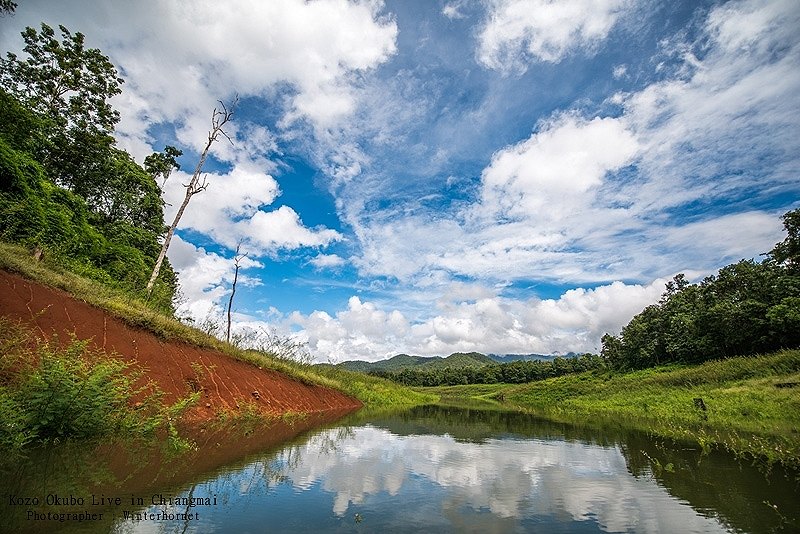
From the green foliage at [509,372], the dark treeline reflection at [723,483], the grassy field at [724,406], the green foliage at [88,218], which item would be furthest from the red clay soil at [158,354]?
the green foliage at [509,372]

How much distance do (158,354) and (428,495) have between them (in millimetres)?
10345

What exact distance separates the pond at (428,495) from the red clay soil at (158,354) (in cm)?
447

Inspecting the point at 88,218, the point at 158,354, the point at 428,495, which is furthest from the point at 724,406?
the point at 88,218

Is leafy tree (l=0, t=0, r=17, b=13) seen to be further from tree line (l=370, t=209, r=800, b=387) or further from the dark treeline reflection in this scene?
tree line (l=370, t=209, r=800, b=387)

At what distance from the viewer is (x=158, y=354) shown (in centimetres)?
1217

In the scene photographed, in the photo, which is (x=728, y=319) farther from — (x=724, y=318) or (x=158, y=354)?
(x=158, y=354)

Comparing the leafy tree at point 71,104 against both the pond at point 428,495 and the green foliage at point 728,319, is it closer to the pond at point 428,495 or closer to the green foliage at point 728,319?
the pond at point 428,495

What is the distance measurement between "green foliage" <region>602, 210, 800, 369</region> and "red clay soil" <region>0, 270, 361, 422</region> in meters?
39.5

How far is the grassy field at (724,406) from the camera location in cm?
1084

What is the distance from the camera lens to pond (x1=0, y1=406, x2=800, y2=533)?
4043mm

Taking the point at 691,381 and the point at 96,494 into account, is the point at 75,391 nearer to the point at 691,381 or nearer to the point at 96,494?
the point at 96,494

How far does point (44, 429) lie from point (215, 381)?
7990 mm

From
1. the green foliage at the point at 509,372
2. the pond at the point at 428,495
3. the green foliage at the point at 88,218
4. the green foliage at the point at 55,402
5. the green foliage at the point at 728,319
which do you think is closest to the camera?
the pond at the point at 428,495

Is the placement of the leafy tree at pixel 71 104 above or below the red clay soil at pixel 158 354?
above
